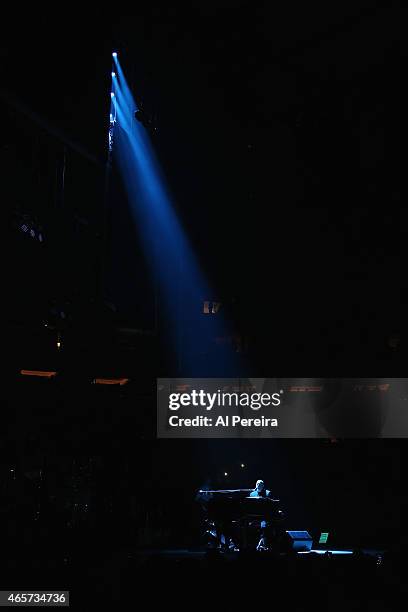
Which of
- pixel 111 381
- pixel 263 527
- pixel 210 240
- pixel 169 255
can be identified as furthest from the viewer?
pixel 169 255

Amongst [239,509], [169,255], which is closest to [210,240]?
[169,255]

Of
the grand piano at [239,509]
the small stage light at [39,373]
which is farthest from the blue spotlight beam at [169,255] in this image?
the grand piano at [239,509]

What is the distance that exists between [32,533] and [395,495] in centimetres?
716

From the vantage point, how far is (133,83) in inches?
340

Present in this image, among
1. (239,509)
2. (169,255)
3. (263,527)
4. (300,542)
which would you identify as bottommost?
→ (300,542)

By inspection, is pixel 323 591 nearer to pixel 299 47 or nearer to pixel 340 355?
pixel 299 47

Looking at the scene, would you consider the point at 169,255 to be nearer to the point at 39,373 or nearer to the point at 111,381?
the point at 111,381

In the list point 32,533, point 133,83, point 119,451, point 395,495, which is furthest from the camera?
point 395,495

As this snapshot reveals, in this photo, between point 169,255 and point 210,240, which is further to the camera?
point 169,255

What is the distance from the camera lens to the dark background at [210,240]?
23.2 ft

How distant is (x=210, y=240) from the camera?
1151 centimetres

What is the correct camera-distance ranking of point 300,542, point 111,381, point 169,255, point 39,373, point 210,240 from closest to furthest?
1. point 300,542
2. point 39,373
3. point 111,381
4. point 210,240
5. point 169,255

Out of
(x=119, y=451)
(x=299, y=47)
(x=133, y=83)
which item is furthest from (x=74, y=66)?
(x=119, y=451)

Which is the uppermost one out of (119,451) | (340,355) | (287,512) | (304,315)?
(304,315)
